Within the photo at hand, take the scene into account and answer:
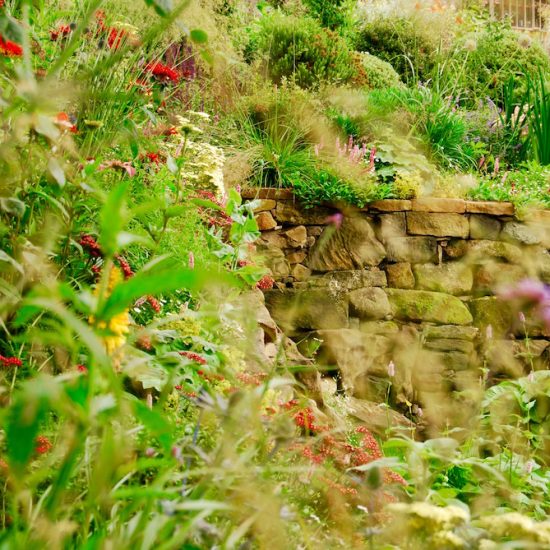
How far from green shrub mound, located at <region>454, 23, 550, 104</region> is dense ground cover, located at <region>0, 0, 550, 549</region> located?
0.18 feet

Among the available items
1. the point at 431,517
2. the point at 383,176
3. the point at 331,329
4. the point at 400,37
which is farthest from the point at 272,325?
the point at 400,37

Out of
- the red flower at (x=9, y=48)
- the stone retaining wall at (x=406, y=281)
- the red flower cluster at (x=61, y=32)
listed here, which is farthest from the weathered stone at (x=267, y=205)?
the red flower at (x=9, y=48)

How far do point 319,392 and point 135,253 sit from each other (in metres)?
1.19

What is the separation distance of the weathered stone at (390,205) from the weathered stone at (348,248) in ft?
0.37

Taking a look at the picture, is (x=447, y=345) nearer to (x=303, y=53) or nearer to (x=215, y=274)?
(x=303, y=53)

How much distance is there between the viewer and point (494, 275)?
15.7ft

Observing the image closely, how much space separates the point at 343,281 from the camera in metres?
4.41

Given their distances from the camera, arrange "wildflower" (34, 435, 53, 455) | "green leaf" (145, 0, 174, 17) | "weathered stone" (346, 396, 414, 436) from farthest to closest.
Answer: "weathered stone" (346, 396, 414, 436), "wildflower" (34, 435, 53, 455), "green leaf" (145, 0, 174, 17)

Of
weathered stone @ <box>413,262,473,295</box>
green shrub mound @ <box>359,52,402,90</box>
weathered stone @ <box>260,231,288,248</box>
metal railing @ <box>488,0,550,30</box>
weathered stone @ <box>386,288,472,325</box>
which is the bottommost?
weathered stone @ <box>386,288,472,325</box>

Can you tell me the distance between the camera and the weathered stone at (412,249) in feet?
14.9

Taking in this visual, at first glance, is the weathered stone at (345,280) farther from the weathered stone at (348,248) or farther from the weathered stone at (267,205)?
the weathered stone at (267,205)

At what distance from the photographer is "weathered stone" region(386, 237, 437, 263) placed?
4.54 metres

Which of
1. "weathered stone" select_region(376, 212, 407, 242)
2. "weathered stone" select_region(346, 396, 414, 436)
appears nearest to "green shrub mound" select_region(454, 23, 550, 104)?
"weathered stone" select_region(376, 212, 407, 242)

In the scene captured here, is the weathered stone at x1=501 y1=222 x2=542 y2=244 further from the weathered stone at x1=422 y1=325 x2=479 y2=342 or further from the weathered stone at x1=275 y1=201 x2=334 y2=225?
the weathered stone at x1=275 y1=201 x2=334 y2=225
